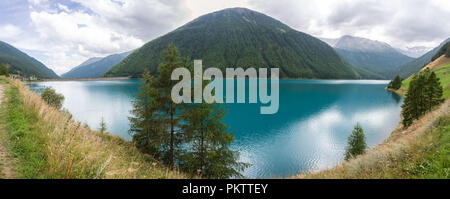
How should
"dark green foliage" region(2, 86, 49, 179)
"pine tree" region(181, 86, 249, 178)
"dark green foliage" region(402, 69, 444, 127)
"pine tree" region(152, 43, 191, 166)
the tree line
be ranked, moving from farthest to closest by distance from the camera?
"dark green foliage" region(402, 69, 444, 127), "pine tree" region(181, 86, 249, 178), the tree line, "pine tree" region(152, 43, 191, 166), "dark green foliage" region(2, 86, 49, 179)

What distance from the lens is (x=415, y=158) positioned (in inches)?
233

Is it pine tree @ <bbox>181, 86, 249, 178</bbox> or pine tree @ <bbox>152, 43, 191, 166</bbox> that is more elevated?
pine tree @ <bbox>152, 43, 191, 166</bbox>

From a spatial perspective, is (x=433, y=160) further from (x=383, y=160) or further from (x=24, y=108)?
(x=24, y=108)

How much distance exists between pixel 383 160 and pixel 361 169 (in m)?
0.77

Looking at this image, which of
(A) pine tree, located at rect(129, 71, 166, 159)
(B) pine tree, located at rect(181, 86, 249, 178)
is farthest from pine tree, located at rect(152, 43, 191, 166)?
(B) pine tree, located at rect(181, 86, 249, 178)

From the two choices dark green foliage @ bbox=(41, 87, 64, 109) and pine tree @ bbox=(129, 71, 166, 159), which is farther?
dark green foliage @ bbox=(41, 87, 64, 109)

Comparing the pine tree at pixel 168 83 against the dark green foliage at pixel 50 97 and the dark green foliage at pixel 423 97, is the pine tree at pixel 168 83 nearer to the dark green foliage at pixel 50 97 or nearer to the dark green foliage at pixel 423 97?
the dark green foliage at pixel 50 97

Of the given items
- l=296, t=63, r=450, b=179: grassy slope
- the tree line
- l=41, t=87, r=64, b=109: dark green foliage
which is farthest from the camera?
l=41, t=87, r=64, b=109: dark green foliage

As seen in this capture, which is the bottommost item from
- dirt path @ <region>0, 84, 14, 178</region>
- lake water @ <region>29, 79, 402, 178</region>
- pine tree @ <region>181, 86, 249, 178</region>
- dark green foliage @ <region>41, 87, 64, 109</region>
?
lake water @ <region>29, 79, 402, 178</region>

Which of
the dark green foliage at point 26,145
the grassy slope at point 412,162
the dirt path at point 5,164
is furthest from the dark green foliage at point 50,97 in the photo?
the grassy slope at point 412,162

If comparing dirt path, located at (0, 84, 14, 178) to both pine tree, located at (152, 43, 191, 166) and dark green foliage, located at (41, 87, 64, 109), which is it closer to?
pine tree, located at (152, 43, 191, 166)

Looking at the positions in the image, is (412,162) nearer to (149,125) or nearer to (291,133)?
Result: (149,125)

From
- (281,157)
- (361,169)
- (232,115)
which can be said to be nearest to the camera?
(361,169)
